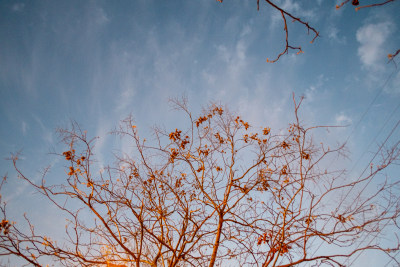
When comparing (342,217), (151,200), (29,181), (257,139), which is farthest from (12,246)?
(342,217)

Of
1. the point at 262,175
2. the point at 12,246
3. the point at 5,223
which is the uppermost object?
the point at 262,175

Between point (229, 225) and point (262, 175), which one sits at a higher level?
point (262, 175)

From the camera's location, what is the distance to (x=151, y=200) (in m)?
5.13

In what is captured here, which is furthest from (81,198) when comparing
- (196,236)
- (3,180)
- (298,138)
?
(298,138)

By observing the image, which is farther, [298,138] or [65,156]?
[298,138]

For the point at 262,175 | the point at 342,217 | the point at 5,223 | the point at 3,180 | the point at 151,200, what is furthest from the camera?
the point at 262,175

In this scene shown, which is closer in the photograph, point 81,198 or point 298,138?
point 81,198

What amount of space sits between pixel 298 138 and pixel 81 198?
495 cm

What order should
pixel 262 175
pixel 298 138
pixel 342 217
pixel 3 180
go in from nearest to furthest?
pixel 3 180 < pixel 342 217 < pixel 298 138 < pixel 262 175

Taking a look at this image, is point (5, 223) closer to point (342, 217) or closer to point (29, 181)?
point (29, 181)

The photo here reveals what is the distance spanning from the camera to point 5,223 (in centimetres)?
337

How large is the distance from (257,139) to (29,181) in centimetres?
523

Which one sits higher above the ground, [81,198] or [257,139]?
[257,139]

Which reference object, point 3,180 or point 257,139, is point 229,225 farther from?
point 3,180
